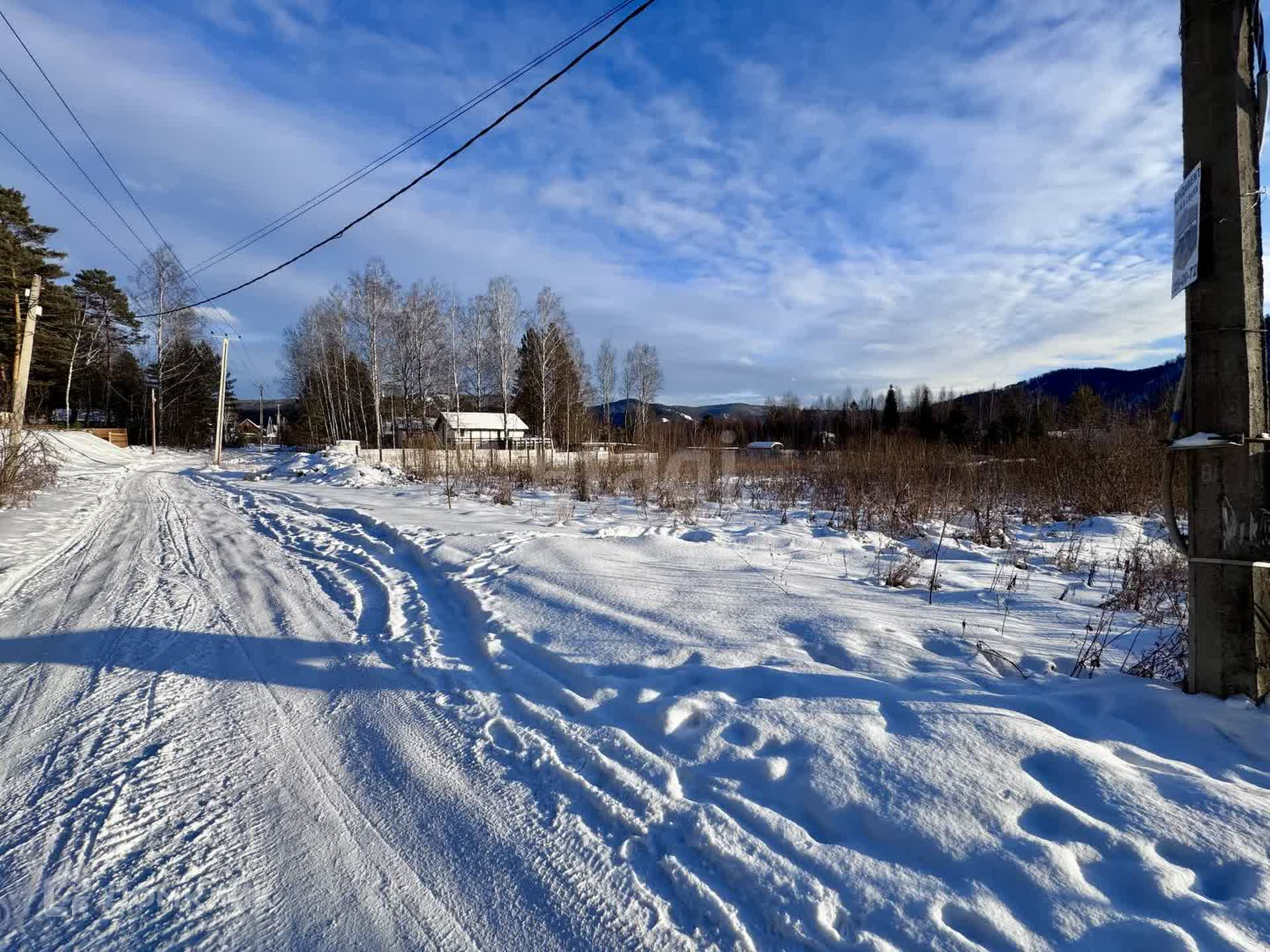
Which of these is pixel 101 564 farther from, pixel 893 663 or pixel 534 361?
pixel 534 361

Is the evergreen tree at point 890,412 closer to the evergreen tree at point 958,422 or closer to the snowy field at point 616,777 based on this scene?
the evergreen tree at point 958,422

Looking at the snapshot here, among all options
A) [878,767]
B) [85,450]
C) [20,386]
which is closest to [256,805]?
[878,767]

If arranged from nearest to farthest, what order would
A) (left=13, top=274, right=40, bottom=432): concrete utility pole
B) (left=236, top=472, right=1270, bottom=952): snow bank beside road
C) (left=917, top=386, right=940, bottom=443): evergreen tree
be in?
(left=236, top=472, right=1270, bottom=952): snow bank beside road → (left=13, top=274, right=40, bottom=432): concrete utility pole → (left=917, top=386, right=940, bottom=443): evergreen tree

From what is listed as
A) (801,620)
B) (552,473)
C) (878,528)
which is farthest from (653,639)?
(552,473)

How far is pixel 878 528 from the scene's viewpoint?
8969 millimetres

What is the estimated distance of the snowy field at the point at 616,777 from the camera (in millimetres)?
1763

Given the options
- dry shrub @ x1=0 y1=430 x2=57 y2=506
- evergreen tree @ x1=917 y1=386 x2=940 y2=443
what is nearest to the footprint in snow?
dry shrub @ x1=0 y1=430 x2=57 y2=506

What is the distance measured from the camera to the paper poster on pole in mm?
2699

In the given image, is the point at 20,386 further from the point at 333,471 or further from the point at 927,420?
the point at 927,420

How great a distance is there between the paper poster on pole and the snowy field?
6.34 ft

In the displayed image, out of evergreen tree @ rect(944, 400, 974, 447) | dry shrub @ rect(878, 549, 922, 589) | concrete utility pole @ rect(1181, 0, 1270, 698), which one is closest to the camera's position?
concrete utility pole @ rect(1181, 0, 1270, 698)

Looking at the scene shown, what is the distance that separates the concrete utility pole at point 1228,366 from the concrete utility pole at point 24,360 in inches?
620

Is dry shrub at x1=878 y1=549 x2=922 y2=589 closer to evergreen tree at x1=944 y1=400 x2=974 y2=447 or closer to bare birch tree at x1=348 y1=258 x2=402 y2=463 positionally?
bare birch tree at x1=348 y1=258 x2=402 y2=463

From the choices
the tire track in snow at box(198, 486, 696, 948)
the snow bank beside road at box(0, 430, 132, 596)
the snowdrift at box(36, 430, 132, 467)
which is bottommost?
the tire track in snow at box(198, 486, 696, 948)
